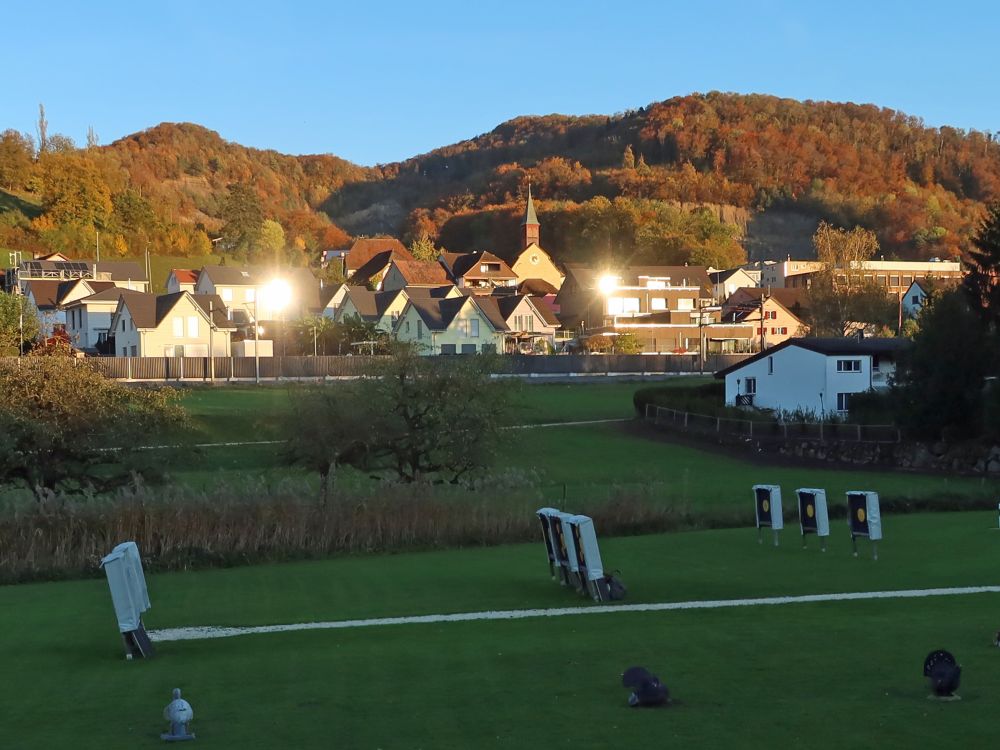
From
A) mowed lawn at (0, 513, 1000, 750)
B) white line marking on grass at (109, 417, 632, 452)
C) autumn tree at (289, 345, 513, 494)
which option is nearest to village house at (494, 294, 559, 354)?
white line marking on grass at (109, 417, 632, 452)

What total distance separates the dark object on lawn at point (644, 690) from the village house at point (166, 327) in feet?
255

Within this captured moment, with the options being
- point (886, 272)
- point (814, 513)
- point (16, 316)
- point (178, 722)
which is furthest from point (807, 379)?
point (886, 272)

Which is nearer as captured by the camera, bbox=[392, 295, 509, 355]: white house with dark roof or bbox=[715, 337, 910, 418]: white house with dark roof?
bbox=[715, 337, 910, 418]: white house with dark roof

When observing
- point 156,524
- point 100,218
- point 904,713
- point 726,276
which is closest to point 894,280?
point 726,276

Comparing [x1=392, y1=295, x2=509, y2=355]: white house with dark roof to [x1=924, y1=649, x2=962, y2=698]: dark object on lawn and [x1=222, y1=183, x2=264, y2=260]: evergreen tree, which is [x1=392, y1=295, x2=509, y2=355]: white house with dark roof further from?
[x1=924, y1=649, x2=962, y2=698]: dark object on lawn

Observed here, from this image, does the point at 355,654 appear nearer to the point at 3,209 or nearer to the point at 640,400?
the point at 640,400

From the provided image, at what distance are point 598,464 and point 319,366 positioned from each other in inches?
1538

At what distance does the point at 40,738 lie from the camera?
8.73m

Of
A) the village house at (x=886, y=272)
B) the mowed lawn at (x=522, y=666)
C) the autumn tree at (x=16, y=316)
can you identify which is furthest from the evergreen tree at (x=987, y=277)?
the village house at (x=886, y=272)

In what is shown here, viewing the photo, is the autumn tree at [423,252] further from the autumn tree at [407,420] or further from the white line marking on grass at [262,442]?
the autumn tree at [407,420]

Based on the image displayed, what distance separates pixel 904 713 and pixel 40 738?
639cm

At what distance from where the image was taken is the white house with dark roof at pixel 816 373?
181 feet

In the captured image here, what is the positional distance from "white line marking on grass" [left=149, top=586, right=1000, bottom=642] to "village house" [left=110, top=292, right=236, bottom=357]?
71456 millimetres

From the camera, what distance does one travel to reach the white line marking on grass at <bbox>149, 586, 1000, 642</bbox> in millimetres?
14250
